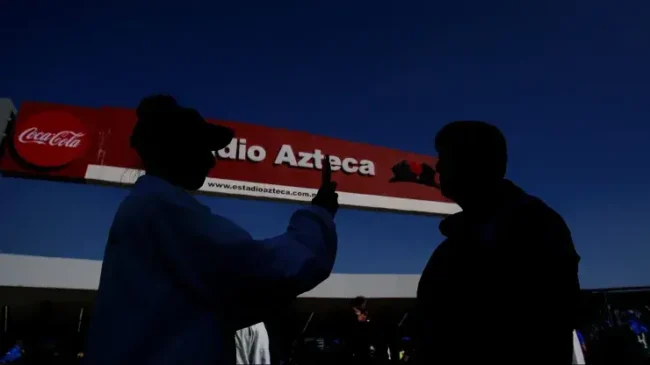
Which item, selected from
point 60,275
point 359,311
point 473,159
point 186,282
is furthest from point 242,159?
point 186,282

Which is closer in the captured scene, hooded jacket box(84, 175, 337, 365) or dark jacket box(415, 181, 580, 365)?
hooded jacket box(84, 175, 337, 365)

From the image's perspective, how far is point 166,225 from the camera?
1126 millimetres

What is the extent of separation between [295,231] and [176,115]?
58 centimetres

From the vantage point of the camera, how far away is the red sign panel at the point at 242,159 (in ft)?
26.9

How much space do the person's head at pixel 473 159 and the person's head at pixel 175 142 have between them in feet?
2.83

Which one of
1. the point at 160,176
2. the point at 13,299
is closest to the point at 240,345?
the point at 160,176

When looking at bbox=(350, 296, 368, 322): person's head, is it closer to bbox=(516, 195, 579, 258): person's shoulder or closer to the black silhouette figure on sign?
the black silhouette figure on sign

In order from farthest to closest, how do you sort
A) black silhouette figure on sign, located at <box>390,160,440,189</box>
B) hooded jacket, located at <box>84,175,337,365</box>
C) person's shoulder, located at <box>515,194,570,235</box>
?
black silhouette figure on sign, located at <box>390,160,440,189</box>
person's shoulder, located at <box>515,194,570,235</box>
hooded jacket, located at <box>84,175,337,365</box>

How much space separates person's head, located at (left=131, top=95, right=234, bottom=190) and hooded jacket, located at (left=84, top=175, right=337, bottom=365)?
0.55 feet

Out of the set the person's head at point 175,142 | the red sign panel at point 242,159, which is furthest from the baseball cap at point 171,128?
the red sign panel at point 242,159

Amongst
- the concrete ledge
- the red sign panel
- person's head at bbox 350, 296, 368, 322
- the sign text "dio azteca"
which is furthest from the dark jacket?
the concrete ledge

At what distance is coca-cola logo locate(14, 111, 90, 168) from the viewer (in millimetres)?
8039

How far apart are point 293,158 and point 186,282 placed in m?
9.06

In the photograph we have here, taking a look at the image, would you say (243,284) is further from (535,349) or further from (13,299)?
(13,299)
